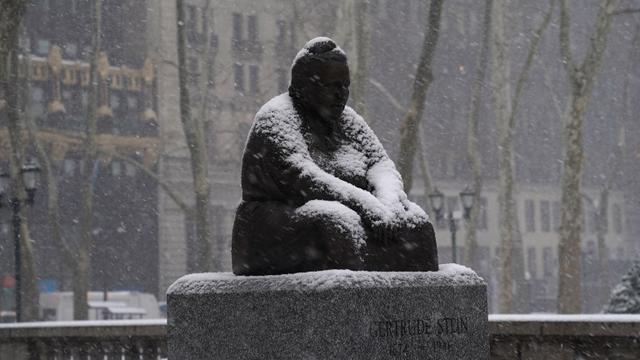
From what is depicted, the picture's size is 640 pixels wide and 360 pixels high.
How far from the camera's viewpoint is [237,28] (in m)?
63.0

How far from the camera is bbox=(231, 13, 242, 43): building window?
205ft

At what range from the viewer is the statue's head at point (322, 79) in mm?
7574

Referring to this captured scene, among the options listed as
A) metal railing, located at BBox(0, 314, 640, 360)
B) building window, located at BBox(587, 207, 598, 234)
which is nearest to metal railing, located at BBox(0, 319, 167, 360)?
metal railing, located at BBox(0, 314, 640, 360)

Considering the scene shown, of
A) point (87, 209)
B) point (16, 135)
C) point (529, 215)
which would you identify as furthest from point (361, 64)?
point (529, 215)

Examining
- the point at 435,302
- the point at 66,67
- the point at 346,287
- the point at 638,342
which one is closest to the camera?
the point at 346,287

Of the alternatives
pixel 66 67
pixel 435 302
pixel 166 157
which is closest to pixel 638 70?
pixel 166 157

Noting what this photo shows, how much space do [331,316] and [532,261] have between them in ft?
238

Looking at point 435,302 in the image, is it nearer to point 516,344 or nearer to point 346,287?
point 346,287

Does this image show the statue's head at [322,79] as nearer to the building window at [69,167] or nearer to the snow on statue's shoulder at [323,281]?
the snow on statue's shoulder at [323,281]

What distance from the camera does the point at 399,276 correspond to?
702cm

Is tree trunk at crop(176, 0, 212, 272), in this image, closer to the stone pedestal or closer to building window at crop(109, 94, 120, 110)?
building window at crop(109, 94, 120, 110)

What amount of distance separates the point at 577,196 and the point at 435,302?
76.0 feet

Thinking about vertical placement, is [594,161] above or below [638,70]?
below

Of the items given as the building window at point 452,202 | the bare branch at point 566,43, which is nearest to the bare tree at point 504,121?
the bare branch at point 566,43
